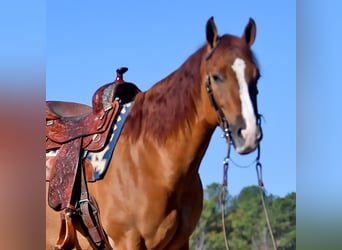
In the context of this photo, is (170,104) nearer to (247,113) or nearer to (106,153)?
(106,153)

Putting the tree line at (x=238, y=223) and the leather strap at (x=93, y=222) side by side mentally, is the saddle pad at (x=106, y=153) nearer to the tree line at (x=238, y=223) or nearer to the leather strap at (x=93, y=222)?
the leather strap at (x=93, y=222)

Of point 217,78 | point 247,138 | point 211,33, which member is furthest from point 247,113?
point 211,33

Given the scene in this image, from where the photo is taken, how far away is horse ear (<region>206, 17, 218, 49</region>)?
205cm

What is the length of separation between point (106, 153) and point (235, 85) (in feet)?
2.61

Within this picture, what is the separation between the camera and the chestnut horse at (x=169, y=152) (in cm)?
203

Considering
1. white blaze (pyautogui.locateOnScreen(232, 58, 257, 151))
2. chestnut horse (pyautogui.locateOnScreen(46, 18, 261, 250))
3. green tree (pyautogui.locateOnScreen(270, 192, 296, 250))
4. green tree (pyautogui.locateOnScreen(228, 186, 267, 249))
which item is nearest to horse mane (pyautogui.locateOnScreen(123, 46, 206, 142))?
chestnut horse (pyautogui.locateOnScreen(46, 18, 261, 250))

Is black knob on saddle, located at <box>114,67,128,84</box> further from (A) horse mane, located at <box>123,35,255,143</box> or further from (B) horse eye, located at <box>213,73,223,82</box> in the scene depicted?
(B) horse eye, located at <box>213,73,223,82</box>

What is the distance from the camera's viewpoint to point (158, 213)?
2189 mm

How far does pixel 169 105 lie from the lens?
2.26m

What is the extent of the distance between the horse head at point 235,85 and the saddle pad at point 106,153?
581 mm

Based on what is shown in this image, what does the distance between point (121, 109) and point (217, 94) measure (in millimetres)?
668
